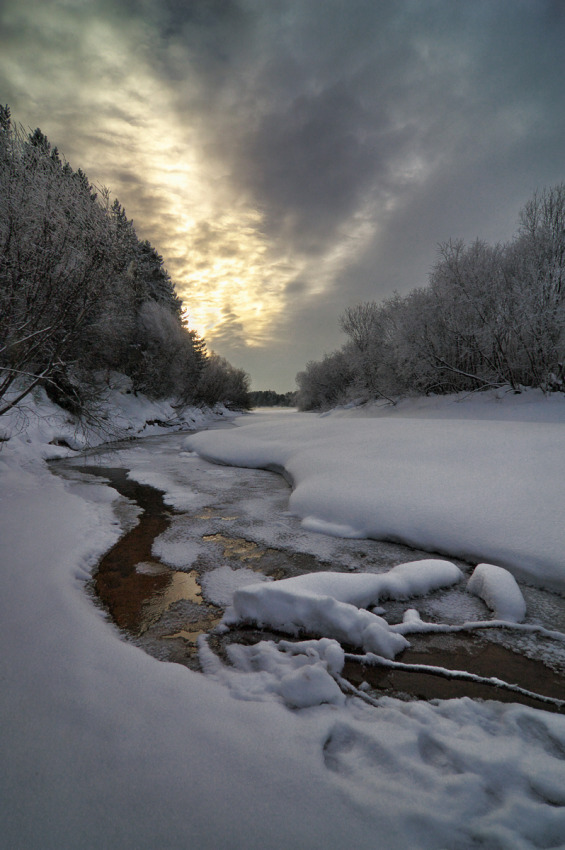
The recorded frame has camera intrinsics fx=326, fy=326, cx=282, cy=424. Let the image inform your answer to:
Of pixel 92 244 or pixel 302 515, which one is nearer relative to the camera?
pixel 302 515

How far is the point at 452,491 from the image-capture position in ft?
15.3

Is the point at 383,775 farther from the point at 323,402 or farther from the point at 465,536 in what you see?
the point at 323,402

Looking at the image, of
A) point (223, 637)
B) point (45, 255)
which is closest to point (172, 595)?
point (223, 637)

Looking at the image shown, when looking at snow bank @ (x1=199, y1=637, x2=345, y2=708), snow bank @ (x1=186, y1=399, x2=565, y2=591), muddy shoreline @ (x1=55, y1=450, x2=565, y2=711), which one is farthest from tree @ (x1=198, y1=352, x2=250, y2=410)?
snow bank @ (x1=199, y1=637, x2=345, y2=708)

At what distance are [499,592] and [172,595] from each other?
308 centimetres

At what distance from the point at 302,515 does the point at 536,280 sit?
1381 cm

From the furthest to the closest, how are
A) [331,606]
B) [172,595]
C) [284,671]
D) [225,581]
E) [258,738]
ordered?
Answer: [225,581] → [172,595] → [331,606] → [284,671] → [258,738]

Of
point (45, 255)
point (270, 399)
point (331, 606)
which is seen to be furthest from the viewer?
point (270, 399)

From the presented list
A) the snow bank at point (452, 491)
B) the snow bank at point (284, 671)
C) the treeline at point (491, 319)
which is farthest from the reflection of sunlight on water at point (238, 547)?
the treeline at point (491, 319)

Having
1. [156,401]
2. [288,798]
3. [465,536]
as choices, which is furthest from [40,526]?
[156,401]

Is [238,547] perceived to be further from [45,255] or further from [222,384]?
[222,384]

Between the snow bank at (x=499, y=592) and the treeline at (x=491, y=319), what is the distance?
42.0ft

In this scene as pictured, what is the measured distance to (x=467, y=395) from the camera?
1662cm

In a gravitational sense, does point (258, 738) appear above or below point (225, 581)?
above
